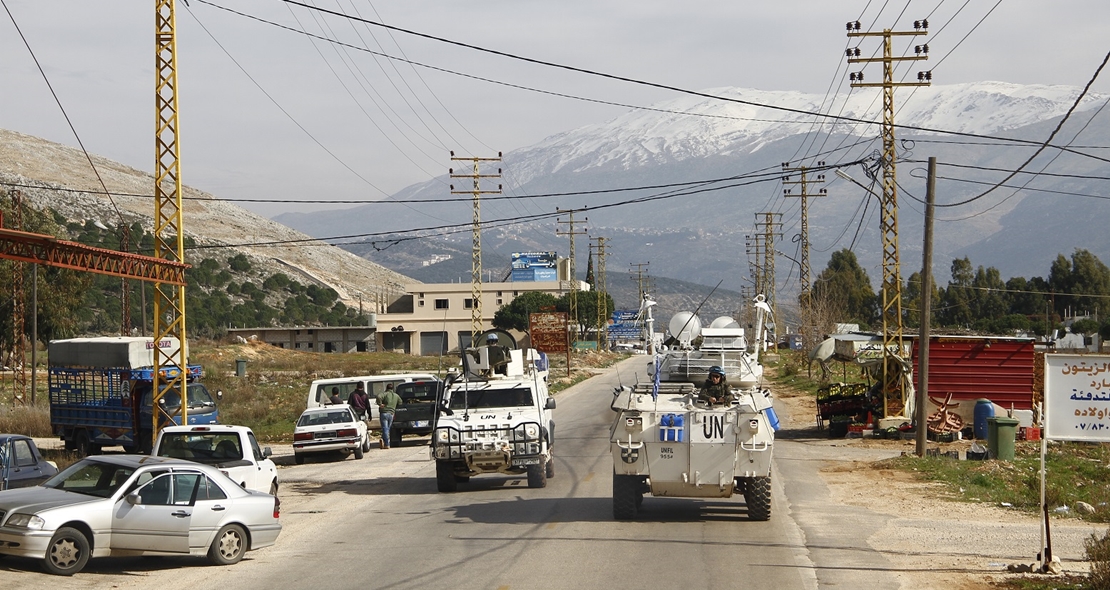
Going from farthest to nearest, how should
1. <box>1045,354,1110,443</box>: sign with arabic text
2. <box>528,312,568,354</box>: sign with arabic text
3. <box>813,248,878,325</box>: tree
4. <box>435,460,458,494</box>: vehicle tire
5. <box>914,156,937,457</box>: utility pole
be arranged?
<box>813,248,878,325</box>: tree < <box>528,312,568,354</box>: sign with arabic text < <box>914,156,937,457</box>: utility pole < <box>435,460,458,494</box>: vehicle tire < <box>1045,354,1110,443</box>: sign with arabic text

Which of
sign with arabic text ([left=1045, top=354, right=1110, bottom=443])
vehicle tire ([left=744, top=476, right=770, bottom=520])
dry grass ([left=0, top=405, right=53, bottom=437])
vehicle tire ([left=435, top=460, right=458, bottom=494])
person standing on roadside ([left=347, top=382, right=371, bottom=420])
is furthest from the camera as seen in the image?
dry grass ([left=0, top=405, right=53, bottom=437])

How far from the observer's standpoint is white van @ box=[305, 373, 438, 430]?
35.1 m

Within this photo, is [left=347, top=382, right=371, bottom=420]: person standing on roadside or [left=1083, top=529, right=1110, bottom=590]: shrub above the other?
[left=1083, top=529, right=1110, bottom=590]: shrub

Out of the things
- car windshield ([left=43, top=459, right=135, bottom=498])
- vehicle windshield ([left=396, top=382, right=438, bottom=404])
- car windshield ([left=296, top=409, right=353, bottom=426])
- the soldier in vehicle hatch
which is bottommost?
car windshield ([left=296, top=409, right=353, bottom=426])

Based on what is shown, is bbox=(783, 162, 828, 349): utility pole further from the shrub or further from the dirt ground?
the shrub

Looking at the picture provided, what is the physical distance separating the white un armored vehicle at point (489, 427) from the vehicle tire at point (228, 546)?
6.58 metres

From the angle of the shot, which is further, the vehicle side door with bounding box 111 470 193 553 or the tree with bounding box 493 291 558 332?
the tree with bounding box 493 291 558 332

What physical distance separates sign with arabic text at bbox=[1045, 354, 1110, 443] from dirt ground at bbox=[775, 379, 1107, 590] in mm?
1595

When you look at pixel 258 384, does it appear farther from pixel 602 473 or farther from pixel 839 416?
pixel 602 473

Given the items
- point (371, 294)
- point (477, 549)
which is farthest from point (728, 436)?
point (371, 294)

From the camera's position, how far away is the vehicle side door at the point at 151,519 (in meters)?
13.7

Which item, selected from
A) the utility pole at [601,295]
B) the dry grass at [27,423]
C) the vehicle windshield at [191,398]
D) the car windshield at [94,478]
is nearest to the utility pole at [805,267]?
the dry grass at [27,423]

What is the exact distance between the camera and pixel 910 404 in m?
34.7

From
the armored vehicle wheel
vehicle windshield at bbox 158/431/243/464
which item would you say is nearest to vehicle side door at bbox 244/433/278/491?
vehicle windshield at bbox 158/431/243/464
